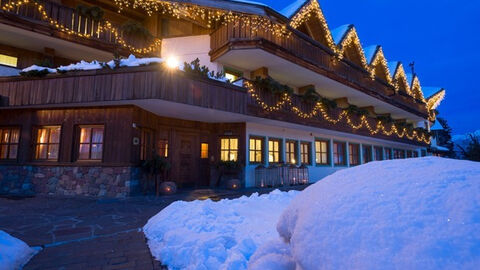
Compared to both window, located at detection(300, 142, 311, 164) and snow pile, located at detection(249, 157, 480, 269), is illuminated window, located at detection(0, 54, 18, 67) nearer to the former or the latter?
snow pile, located at detection(249, 157, 480, 269)

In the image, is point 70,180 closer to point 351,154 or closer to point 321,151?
point 321,151

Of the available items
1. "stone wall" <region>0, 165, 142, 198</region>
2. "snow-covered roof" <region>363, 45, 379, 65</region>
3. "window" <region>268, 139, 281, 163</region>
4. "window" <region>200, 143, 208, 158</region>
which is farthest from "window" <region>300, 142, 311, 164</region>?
"snow-covered roof" <region>363, 45, 379, 65</region>

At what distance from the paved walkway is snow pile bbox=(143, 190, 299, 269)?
0.24 metres

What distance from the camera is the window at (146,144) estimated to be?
9.27 m

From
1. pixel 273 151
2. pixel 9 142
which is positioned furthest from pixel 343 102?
pixel 9 142

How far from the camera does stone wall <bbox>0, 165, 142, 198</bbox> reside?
27.0 feet

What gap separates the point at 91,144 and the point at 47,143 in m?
1.68

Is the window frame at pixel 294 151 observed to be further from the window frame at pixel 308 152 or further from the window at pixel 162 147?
the window at pixel 162 147

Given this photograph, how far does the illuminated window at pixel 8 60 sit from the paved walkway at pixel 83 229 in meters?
6.02

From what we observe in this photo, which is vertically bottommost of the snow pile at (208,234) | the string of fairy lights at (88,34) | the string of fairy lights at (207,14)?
the snow pile at (208,234)

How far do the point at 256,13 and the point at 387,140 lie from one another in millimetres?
14275

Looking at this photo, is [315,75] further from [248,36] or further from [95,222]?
[95,222]

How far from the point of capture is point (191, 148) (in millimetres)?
11062

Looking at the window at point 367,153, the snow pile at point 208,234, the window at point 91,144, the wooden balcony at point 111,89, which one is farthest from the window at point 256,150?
the window at point 367,153
